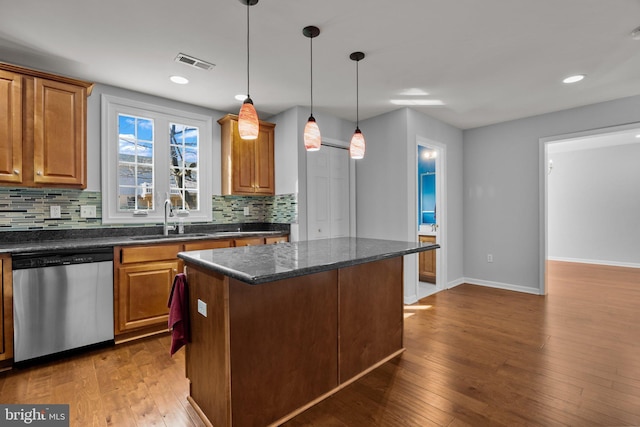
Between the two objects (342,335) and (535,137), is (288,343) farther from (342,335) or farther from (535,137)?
(535,137)

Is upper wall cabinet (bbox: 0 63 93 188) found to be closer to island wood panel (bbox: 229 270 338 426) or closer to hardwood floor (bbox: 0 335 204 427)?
hardwood floor (bbox: 0 335 204 427)

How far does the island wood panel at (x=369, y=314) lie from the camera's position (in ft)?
7.07

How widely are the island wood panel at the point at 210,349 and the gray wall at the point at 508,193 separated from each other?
178 inches

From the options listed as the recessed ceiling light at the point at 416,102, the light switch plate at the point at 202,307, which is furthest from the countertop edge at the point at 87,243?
the recessed ceiling light at the point at 416,102

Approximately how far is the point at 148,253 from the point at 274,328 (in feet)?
6.11

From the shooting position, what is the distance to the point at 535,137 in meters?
4.49

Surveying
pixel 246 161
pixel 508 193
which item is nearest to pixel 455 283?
pixel 508 193

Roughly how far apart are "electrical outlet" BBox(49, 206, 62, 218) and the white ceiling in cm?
128

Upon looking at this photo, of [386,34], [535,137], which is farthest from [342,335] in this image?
[535,137]

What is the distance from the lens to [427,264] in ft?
16.2

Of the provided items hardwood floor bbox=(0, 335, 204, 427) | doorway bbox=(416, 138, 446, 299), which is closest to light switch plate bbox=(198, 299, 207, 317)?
hardwood floor bbox=(0, 335, 204, 427)

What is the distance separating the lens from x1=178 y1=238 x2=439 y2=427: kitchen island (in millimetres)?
1583

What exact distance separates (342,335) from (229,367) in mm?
829

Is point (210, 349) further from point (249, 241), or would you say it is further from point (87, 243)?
point (249, 241)
